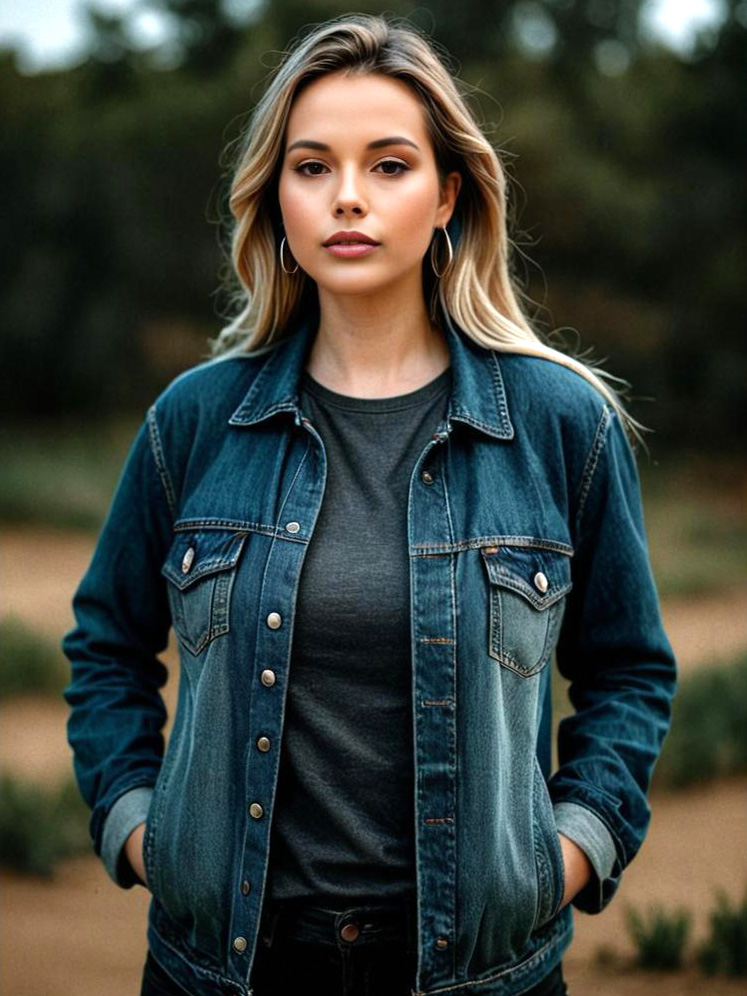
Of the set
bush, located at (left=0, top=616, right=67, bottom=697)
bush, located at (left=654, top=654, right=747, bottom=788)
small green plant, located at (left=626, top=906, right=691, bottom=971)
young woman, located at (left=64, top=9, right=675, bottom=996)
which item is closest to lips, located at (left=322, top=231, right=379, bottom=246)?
young woman, located at (left=64, top=9, right=675, bottom=996)

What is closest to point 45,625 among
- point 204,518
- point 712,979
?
point 712,979

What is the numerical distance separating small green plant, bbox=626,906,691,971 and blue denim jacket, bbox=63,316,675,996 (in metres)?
1.78

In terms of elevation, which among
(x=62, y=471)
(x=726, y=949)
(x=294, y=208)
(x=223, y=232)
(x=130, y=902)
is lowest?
(x=726, y=949)

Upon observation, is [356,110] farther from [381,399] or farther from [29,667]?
[29,667]

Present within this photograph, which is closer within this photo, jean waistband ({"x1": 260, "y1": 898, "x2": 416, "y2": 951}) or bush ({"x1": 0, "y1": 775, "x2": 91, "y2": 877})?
jean waistband ({"x1": 260, "y1": 898, "x2": 416, "y2": 951})

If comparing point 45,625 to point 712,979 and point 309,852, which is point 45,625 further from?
point 309,852

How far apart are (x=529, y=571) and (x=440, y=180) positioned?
2.22ft

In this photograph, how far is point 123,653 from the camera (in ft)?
7.13

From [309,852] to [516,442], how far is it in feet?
2.28

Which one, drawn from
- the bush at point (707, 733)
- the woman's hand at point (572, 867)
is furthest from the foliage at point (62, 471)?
the woman's hand at point (572, 867)

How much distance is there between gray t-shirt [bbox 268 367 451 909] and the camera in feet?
5.85

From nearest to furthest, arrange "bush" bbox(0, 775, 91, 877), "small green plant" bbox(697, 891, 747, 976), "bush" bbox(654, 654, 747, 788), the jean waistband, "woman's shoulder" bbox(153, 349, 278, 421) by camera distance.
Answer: the jean waistband < "woman's shoulder" bbox(153, 349, 278, 421) < "small green plant" bbox(697, 891, 747, 976) < "bush" bbox(0, 775, 91, 877) < "bush" bbox(654, 654, 747, 788)

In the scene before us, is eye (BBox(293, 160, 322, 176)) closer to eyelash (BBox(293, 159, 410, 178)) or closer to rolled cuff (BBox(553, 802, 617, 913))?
eyelash (BBox(293, 159, 410, 178))

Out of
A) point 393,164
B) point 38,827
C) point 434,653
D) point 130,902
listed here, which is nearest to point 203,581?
point 434,653
